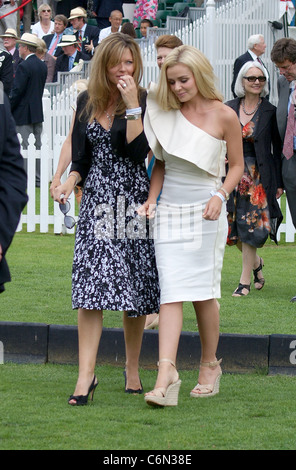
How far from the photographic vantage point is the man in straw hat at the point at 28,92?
53.1 ft

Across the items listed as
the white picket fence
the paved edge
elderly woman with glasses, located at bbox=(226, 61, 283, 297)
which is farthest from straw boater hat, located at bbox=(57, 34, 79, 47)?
the paved edge

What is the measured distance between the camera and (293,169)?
8.70 meters

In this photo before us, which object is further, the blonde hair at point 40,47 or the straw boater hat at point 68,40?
the straw boater hat at point 68,40

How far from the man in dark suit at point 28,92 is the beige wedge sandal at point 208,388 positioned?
1062 cm

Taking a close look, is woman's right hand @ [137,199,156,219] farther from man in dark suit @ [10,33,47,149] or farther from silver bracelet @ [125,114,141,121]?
man in dark suit @ [10,33,47,149]

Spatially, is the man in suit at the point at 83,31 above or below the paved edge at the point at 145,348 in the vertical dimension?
above

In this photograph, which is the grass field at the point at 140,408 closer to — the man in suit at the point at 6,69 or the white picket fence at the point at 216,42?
the white picket fence at the point at 216,42

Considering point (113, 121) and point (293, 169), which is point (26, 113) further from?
point (113, 121)

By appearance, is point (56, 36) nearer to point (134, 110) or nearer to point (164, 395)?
point (134, 110)

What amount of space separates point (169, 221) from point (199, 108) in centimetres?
64

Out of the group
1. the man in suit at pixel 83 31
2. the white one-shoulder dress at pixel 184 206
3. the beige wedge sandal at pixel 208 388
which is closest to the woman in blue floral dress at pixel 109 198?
the white one-shoulder dress at pixel 184 206

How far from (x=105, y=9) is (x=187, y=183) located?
15425 millimetres

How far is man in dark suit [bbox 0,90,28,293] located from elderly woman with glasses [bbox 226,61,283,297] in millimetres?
4750
